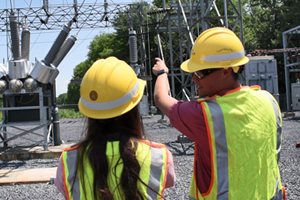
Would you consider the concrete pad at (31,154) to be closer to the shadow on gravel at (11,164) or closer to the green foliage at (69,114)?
the shadow on gravel at (11,164)

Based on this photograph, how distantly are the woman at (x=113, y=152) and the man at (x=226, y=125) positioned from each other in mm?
238

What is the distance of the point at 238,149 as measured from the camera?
172cm

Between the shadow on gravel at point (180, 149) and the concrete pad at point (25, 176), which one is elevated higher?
the concrete pad at point (25, 176)

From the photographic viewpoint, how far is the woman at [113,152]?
4.90ft

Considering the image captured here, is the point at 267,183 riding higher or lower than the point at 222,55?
lower

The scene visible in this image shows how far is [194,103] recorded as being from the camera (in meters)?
1.79

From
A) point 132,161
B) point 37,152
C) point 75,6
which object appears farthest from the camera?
point 75,6

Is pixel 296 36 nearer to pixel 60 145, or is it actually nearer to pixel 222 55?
pixel 60 145

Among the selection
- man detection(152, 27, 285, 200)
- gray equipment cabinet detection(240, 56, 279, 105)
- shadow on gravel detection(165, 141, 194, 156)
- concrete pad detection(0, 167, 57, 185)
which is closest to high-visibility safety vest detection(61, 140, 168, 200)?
man detection(152, 27, 285, 200)

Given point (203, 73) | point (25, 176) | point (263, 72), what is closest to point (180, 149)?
point (25, 176)

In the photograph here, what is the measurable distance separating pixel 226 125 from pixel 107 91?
63 cm

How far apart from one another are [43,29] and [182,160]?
640 inches

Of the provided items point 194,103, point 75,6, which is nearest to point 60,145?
point 194,103

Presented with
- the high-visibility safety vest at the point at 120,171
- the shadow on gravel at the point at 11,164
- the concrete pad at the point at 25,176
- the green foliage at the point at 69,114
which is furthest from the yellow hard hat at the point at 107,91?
the green foliage at the point at 69,114
